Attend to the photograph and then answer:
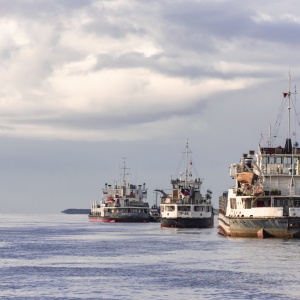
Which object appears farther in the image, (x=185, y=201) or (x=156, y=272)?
(x=185, y=201)

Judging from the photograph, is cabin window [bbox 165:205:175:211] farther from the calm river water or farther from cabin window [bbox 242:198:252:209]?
the calm river water

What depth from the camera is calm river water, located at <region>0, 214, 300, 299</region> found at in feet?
193

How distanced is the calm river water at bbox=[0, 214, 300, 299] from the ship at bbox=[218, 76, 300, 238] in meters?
2.57

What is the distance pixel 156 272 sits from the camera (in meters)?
71.8

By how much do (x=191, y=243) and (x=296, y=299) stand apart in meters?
60.1

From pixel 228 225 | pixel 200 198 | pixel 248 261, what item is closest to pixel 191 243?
pixel 228 225

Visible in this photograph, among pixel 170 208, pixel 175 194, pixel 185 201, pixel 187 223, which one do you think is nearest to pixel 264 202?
pixel 187 223

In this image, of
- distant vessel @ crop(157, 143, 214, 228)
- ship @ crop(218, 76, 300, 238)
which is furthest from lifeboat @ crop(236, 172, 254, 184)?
distant vessel @ crop(157, 143, 214, 228)

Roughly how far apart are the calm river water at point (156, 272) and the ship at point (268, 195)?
257cm

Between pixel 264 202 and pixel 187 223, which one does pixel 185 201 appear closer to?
pixel 187 223

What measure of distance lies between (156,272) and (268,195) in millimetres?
41027

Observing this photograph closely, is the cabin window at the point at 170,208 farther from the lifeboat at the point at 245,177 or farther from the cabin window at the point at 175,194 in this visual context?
the lifeboat at the point at 245,177

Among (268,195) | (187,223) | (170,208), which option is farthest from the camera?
(170,208)

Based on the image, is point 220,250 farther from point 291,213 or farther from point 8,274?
point 8,274
